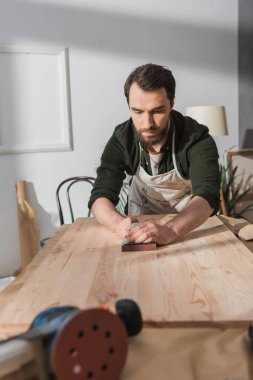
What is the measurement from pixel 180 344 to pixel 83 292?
280mm

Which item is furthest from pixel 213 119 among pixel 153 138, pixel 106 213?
pixel 106 213

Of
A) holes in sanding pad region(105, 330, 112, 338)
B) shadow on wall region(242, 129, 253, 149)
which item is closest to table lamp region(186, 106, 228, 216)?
shadow on wall region(242, 129, 253, 149)

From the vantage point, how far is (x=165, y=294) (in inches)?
30.8

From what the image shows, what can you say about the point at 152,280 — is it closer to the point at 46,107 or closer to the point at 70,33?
the point at 46,107

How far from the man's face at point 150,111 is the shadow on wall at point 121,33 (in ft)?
6.65

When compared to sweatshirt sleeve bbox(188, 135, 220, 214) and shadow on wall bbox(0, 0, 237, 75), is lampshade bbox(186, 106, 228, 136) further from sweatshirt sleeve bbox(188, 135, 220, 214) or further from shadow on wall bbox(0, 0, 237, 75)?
sweatshirt sleeve bbox(188, 135, 220, 214)

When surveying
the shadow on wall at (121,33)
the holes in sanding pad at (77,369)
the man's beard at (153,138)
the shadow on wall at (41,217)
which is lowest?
the shadow on wall at (41,217)

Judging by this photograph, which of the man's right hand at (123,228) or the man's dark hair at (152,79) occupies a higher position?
the man's dark hair at (152,79)

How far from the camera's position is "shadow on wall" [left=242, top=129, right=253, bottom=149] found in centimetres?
358

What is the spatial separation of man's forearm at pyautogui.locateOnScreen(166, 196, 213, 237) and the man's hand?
47 mm

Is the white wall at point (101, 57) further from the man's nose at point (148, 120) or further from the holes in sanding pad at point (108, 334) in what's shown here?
the holes in sanding pad at point (108, 334)

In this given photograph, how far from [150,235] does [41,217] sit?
2.43 meters

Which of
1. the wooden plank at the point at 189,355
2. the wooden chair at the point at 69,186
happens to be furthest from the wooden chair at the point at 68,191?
the wooden plank at the point at 189,355

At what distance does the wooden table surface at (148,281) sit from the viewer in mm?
702
